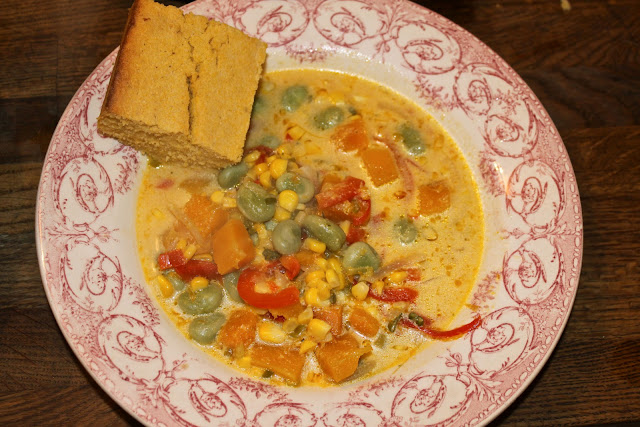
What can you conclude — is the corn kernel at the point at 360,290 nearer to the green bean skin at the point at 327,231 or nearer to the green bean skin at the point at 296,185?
the green bean skin at the point at 327,231

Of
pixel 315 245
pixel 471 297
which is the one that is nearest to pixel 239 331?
pixel 315 245

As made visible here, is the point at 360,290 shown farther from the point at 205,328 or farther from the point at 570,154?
the point at 570,154

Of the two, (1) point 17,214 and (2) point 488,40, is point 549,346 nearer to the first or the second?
(2) point 488,40

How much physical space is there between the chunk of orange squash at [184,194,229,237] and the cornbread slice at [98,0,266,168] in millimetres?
323

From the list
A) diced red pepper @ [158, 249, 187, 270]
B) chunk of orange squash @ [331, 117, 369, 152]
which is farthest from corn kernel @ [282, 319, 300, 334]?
chunk of orange squash @ [331, 117, 369, 152]

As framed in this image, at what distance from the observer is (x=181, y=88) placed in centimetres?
428

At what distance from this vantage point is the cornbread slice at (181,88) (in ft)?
13.5

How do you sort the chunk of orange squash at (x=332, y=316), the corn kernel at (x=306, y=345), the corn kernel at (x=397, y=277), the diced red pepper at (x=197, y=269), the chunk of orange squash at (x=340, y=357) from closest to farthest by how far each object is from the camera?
the chunk of orange squash at (x=340, y=357) < the corn kernel at (x=306, y=345) < the chunk of orange squash at (x=332, y=316) < the diced red pepper at (x=197, y=269) < the corn kernel at (x=397, y=277)

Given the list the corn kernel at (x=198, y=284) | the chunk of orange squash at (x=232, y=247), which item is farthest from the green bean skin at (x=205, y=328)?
the chunk of orange squash at (x=232, y=247)

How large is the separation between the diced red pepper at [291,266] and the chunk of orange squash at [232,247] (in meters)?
0.23

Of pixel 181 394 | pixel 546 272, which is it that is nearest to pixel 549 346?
pixel 546 272

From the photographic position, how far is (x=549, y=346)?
388cm

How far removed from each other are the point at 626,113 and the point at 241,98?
320 cm

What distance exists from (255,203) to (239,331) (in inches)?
34.7
